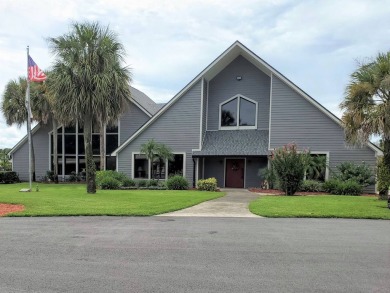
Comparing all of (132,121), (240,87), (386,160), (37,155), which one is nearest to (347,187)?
(386,160)

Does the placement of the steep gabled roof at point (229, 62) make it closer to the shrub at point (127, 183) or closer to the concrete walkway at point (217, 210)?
the shrub at point (127, 183)

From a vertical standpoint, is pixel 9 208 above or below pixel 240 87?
below

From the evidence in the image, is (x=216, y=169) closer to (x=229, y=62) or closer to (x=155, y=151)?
(x=155, y=151)

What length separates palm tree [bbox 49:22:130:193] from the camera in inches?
676

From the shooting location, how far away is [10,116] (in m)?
29.5

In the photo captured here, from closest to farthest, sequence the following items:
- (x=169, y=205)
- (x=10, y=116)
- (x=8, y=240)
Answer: (x=8, y=240), (x=169, y=205), (x=10, y=116)


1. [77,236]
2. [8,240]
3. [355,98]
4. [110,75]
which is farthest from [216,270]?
[110,75]

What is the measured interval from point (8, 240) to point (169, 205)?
6.29 meters

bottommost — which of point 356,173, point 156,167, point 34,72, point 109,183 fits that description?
point 109,183

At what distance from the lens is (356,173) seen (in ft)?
62.6

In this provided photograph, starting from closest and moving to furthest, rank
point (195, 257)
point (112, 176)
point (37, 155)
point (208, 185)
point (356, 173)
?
point (195, 257)
point (356, 173)
point (208, 185)
point (112, 176)
point (37, 155)

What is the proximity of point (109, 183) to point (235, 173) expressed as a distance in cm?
828

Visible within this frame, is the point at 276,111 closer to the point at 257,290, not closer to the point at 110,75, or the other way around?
the point at 110,75

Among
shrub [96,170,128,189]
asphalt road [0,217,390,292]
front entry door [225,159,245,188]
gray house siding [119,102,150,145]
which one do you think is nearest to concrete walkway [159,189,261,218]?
asphalt road [0,217,390,292]
